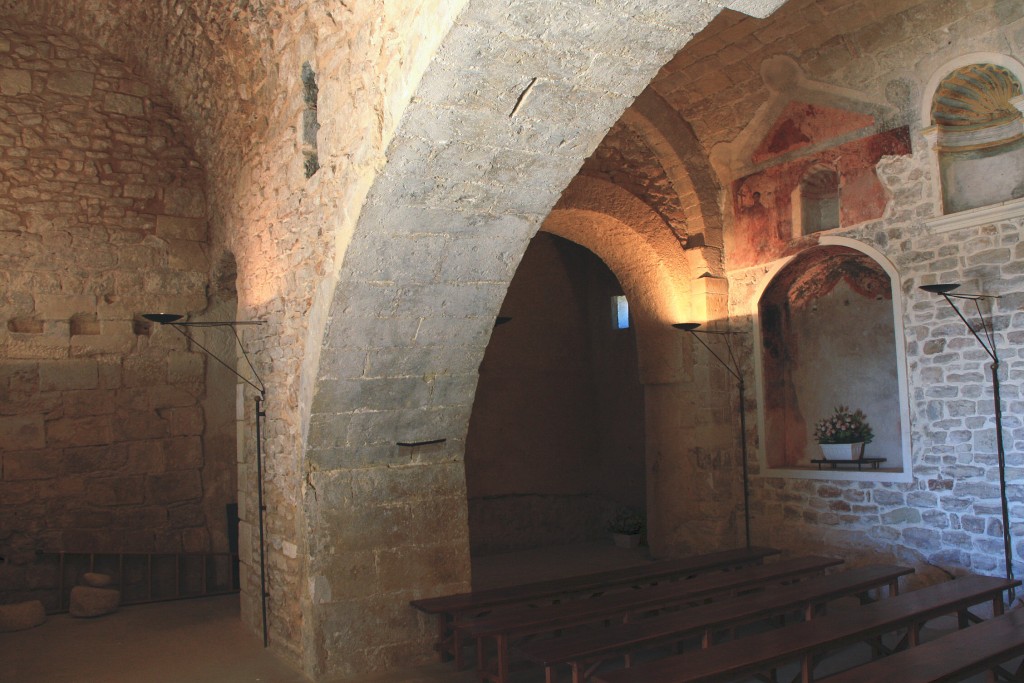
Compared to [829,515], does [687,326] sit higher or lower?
higher

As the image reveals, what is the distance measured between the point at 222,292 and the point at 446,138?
421 centimetres

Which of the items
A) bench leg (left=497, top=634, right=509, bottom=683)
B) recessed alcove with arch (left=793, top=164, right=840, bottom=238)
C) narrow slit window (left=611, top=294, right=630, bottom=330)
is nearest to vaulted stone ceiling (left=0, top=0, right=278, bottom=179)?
bench leg (left=497, top=634, right=509, bottom=683)

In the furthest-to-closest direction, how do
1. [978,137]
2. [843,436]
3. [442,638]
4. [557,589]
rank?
[843,436], [978,137], [557,589], [442,638]

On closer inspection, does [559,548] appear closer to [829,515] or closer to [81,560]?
[829,515]

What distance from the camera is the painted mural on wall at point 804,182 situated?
22.1ft

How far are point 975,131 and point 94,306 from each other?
697cm

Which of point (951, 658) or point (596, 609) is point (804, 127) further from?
point (951, 658)

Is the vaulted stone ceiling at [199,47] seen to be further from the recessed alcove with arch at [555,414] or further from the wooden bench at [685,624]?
the recessed alcove with arch at [555,414]

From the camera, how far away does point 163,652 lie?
5484 millimetres

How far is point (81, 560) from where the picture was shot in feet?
22.0

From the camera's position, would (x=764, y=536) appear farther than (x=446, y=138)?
Yes

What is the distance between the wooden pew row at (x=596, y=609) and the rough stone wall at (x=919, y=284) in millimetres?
1000

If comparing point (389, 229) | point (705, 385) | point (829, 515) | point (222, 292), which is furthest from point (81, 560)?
point (829, 515)

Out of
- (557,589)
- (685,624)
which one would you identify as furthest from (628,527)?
(685,624)
